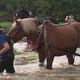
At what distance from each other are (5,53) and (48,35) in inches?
74.5

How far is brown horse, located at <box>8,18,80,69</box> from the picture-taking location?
1093cm

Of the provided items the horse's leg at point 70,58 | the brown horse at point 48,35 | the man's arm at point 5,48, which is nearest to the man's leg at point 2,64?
the man's arm at point 5,48

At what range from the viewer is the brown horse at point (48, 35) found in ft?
35.9

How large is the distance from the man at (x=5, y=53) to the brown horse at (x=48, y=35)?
1.54 m

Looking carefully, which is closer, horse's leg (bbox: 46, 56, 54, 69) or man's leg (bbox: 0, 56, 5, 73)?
man's leg (bbox: 0, 56, 5, 73)

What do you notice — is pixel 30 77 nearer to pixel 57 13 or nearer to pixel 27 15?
pixel 27 15

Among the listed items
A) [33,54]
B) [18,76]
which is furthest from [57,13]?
[18,76]

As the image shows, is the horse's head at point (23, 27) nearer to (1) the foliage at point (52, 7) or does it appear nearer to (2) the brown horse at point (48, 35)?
(2) the brown horse at point (48, 35)

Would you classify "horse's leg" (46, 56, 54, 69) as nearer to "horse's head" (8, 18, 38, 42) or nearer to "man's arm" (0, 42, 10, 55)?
"horse's head" (8, 18, 38, 42)

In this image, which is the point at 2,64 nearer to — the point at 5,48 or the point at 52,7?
the point at 5,48

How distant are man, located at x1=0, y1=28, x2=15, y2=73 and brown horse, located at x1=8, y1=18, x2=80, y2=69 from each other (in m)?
1.54

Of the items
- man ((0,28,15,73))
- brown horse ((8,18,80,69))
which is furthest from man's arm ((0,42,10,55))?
brown horse ((8,18,80,69))

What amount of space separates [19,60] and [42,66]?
139 inches

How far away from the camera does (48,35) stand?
10.9 metres
